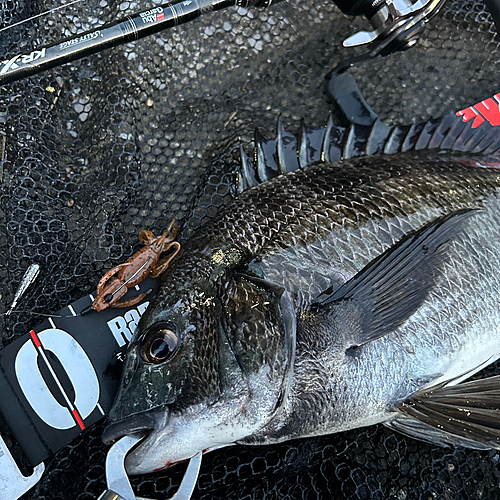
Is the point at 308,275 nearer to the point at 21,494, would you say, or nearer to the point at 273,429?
the point at 273,429

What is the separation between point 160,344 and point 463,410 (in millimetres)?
945

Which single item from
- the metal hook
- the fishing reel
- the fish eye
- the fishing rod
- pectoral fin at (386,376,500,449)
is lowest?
pectoral fin at (386,376,500,449)

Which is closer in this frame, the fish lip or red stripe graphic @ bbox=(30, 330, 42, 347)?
the fish lip

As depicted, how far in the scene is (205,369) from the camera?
4.12 feet

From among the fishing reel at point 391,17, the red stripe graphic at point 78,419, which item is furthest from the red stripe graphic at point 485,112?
the red stripe graphic at point 78,419

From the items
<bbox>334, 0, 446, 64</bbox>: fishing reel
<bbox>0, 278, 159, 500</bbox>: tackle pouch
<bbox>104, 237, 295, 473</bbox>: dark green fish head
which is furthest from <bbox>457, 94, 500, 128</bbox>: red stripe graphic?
<bbox>0, 278, 159, 500</bbox>: tackle pouch

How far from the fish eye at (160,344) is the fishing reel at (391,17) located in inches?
50.2

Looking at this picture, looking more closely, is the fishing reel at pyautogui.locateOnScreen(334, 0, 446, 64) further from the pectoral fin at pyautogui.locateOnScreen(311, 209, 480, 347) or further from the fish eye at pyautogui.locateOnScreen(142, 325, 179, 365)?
the fish eye at pyautogui.locateOnScreen(142, 325, 179, 365)

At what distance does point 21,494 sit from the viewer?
148cm

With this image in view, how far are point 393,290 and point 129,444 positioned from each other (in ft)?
2.90

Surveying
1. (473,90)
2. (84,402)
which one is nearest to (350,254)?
(84,402)

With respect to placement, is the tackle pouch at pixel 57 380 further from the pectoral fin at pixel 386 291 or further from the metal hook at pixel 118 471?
the pectoral fin at pixel 386 291

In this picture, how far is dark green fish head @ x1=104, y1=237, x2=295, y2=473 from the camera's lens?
1217mm

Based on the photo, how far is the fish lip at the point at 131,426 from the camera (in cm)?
120
